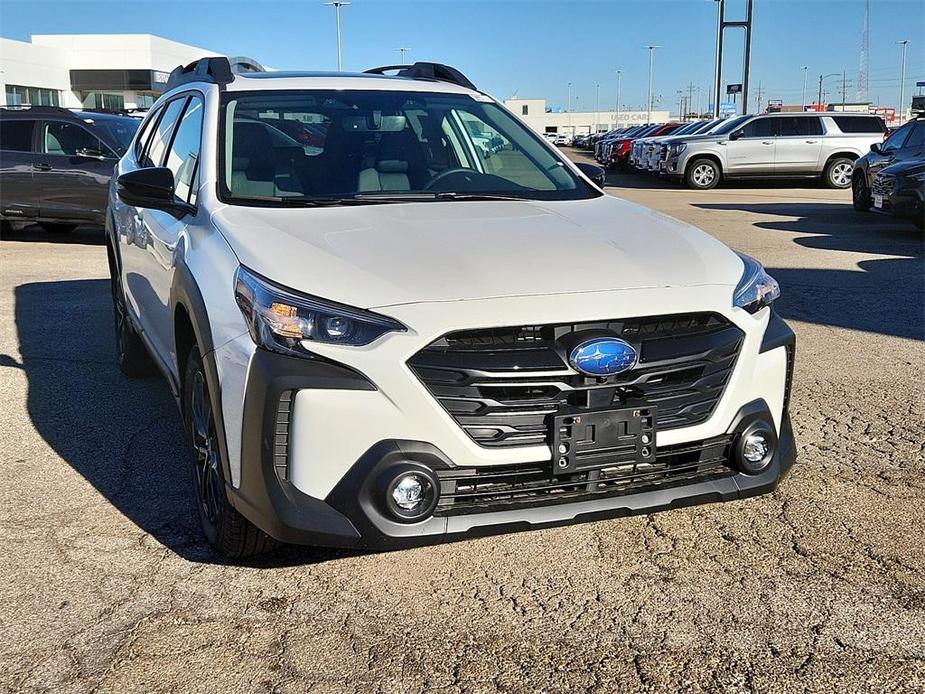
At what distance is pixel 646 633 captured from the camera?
2.98 meters

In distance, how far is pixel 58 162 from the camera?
12445mm

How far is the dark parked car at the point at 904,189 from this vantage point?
1223cm

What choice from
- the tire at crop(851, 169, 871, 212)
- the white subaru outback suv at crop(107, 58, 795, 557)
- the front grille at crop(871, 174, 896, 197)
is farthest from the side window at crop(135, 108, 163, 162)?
the tire at crop(851, 169, 871, 212)

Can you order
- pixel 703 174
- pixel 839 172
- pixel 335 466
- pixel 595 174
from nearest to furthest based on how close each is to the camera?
pixel 335 466 → pixel 595 174 → pixel 839 172 → pixel 703 174

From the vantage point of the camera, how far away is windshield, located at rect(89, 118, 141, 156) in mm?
12398

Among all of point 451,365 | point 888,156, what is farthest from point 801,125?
point 451,365

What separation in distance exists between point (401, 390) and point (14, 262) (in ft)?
31.2

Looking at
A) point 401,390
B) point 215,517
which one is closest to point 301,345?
point 401,390

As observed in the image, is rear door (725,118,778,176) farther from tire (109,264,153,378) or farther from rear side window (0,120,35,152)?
tire (109,264,153,378)

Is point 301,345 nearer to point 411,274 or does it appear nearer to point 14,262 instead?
point 411,274

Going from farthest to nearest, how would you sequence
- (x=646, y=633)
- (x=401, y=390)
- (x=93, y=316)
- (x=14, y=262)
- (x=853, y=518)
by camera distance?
(x=14, y=262) < (x=93, y=316) < (x=853, y=518) < (x=646, y=633) < (x=401, y=390)

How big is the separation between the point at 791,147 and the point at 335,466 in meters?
21.9

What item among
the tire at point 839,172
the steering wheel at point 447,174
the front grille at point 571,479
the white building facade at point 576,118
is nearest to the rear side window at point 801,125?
the tire at point 839,172

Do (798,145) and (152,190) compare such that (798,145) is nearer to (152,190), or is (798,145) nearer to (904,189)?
(904,189)
